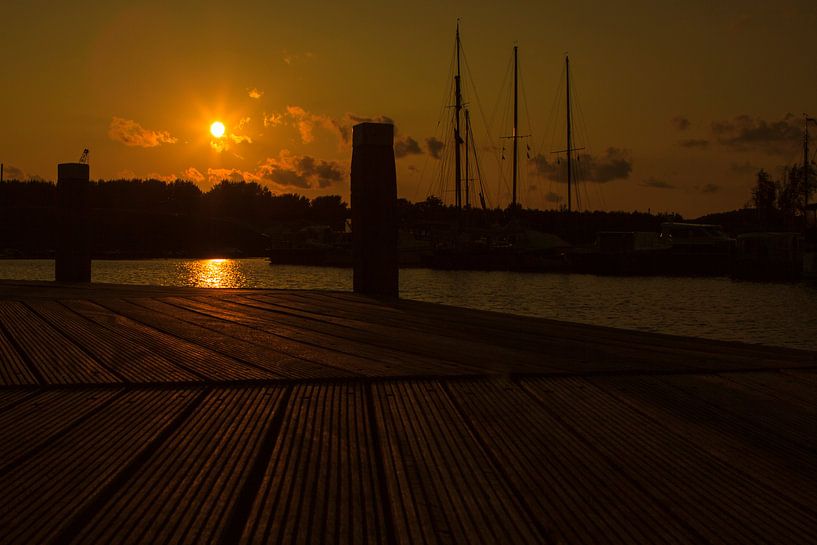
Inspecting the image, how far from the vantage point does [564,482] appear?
2.00m

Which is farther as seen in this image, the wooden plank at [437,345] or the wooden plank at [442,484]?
the wooden plank at [437,345]

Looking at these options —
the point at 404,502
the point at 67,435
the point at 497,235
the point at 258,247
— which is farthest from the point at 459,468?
the point at 258,247

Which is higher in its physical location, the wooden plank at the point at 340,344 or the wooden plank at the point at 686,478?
the wooden plank at the point at 340,344

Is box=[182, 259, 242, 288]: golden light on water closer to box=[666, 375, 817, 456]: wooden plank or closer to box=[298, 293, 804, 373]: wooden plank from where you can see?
box=[298, 293, 804, 373]: wooden plank

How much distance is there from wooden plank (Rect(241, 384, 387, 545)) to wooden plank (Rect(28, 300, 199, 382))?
811 mm

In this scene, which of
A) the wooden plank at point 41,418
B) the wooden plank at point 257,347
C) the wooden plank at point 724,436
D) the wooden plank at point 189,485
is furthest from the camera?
the wooden plank at point 257,347

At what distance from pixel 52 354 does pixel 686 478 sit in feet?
9.74

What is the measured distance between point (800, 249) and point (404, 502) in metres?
52.4

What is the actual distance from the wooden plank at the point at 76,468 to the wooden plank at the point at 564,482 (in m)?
1.00

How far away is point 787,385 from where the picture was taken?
3330 millimetres

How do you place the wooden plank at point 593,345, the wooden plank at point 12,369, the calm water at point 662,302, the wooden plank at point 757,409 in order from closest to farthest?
the wooden plank at point 757,409, the wooden plank at point 12,369, the wooden plank at point 593,345, the calm water at point 662,302

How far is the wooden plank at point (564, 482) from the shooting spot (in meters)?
1.69

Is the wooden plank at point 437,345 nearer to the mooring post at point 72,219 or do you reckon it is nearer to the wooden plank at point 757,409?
the wooden plank at point 757,409

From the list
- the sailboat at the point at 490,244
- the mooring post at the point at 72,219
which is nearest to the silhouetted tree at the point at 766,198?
the sailboat at the point at 490,244
